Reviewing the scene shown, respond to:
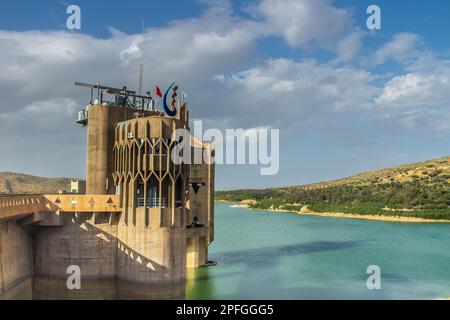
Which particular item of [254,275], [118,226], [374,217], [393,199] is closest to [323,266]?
[254,275]

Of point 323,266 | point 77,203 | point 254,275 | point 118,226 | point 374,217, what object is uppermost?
point 77,203

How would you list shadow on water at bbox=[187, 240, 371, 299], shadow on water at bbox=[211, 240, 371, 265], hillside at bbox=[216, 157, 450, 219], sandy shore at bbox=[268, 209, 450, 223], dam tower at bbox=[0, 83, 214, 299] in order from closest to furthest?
dam tower at bbox=[0, 83, 214, 299], shadow on water at bbox=[187, 240, 371, 299], shadow on water at bbox=[211, 240, 371, 265], sandy shore at bbox=[268, 209, 450, 223], hillside at bbox=[216, 157, 450, 219]

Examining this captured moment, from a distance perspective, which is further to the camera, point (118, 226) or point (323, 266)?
point (323, 266)

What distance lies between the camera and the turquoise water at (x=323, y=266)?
145ft

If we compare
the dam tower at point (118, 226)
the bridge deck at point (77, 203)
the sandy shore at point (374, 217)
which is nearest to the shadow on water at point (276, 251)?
the dam tower at point (118, 226)

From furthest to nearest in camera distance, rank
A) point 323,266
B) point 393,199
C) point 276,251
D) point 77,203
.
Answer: point 393,199 → point 276,251 → point 323,266 → point 77,203

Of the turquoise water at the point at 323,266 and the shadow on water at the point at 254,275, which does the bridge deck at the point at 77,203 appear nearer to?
the turquoise water at the point at 323,266

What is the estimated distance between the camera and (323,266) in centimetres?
5800

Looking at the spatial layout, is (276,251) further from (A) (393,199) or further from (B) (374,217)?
(A) (393,199)

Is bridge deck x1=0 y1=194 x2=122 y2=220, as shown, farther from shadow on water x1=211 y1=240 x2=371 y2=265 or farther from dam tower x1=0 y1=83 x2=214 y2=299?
shadow on water x1=211 y1=240 x2=371 y2=265

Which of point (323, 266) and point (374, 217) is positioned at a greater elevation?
point (323, 266)

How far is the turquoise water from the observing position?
1746 inches

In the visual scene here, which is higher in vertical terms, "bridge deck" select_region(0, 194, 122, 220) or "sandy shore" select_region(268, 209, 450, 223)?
"bridge deck" select_region(0, 194, 122, 220)

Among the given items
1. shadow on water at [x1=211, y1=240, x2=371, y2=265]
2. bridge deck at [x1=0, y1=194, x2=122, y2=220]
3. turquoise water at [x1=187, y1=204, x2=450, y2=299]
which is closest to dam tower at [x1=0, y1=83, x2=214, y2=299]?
bridge deck at [x1=0, y1=194, x2=122, y2=220]
